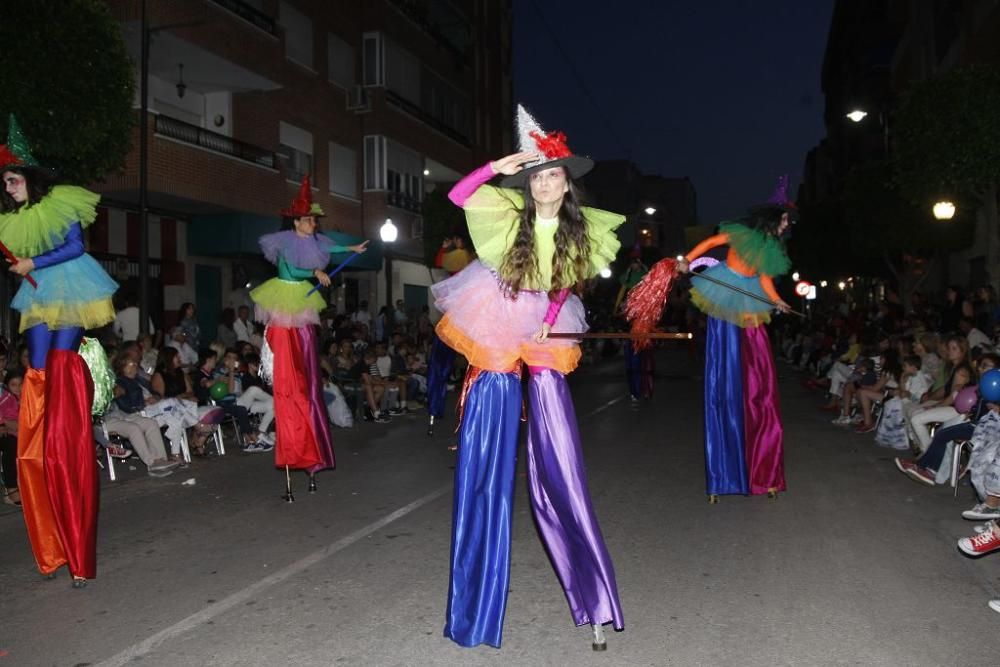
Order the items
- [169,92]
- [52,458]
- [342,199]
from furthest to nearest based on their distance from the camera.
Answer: [342,199]
[169,92]
[52,458]

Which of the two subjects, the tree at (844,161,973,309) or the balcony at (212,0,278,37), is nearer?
the balcony at (212,0,278,37)

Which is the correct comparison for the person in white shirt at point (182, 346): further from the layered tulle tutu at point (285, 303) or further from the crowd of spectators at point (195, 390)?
the layered tulle tutu at point (285, 303)

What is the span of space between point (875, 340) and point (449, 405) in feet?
24.6

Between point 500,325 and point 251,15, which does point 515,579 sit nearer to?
point 500,325

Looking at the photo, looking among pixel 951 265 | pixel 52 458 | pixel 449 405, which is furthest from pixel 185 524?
pixel 951 265

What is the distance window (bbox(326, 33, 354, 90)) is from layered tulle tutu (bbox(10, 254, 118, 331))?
850 inches

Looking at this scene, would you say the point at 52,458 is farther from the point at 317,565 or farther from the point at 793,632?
the point at 793,632

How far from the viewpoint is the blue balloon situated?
7223 mm

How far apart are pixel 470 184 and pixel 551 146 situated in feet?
1.29

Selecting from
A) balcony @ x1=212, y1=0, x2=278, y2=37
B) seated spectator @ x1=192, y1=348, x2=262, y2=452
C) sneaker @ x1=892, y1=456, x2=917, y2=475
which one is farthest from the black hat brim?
balcony @ x1=212, y1=0, x2=278, y2=37

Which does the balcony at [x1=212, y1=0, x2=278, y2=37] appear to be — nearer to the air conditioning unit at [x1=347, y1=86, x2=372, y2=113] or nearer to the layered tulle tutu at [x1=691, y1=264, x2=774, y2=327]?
the air conditioning unit at [x1=347, y1=86, x2=372, y2=113]

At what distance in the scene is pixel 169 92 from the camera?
798 inches

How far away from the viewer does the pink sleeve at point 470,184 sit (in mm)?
3896

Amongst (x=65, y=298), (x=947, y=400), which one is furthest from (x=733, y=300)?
(x=65, y=298)
